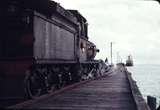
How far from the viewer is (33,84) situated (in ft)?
47.1

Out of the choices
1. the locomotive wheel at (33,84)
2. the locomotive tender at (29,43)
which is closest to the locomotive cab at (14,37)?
the locomotive tender at (29,43)

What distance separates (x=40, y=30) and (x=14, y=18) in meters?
1.05

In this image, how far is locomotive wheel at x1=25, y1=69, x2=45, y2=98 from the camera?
13733 mm

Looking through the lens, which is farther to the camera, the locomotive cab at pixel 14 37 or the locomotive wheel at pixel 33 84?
the locomotive wheel at pixel 33 84

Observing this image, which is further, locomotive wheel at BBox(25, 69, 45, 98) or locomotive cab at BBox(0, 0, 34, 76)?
locomotive wheel at BBox(25, 69, 45, 98)

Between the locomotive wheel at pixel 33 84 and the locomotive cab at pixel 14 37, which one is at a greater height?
the locomotive cab at pixel 14 37

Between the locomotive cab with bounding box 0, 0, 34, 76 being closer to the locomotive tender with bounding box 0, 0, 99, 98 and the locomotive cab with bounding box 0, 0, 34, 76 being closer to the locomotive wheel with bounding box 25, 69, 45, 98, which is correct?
the locomotive tender with bounding box 0, 0, 99, 98

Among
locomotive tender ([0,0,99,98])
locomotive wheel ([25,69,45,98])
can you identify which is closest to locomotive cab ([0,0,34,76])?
→ locomotive tender ([0,0,99,98])

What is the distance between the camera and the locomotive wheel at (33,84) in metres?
13.7

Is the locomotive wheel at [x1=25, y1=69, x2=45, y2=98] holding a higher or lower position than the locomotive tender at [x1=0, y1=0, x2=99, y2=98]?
lower

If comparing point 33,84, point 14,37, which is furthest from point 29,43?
point 33,84

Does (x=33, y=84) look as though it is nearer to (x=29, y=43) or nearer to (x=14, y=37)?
(x=29, y=43)

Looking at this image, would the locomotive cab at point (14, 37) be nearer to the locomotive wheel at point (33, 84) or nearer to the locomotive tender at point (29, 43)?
the locomotive tender at point (29, 43)

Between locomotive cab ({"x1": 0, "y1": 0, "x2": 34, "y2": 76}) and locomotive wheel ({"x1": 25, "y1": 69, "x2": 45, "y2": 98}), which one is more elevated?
locomotive cab ({"x1": 0, "y1": 0, "x2": 34, "y2": 76})
